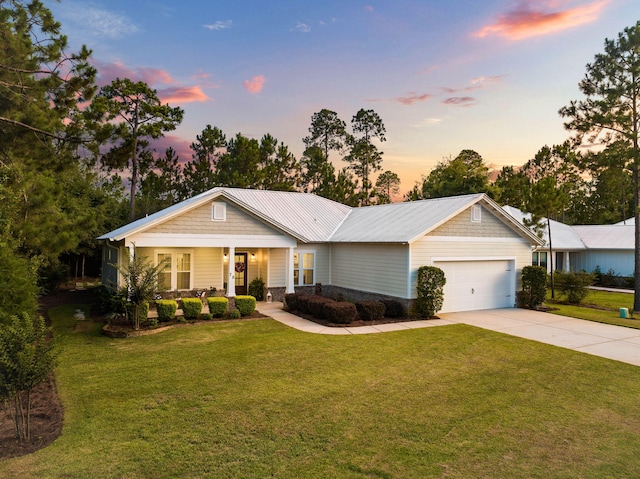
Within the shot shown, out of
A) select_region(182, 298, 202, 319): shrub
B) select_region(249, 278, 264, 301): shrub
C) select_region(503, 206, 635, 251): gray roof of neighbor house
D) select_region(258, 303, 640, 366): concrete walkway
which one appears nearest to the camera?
select_region(258, 303, 640, 366): concrete walkway

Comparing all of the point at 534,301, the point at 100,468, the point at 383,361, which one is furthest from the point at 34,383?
the point at 534,301

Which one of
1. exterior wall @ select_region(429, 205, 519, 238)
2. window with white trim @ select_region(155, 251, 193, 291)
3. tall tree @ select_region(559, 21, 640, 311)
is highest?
tall tree @ select_region(559, 21, 640, 311)

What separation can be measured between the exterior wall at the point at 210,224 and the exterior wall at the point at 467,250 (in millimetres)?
6241

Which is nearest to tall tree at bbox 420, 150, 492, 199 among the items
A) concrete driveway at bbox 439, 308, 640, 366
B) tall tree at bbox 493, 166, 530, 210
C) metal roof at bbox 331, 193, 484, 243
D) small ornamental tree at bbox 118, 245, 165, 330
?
tall tree at bbox 493, 166, 530, 210

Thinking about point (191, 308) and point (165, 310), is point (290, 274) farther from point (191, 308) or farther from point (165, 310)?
point (165, 310)

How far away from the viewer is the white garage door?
1634cm

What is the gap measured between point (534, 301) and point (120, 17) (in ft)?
64.2

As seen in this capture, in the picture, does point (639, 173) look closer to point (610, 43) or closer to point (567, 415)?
point (610, 43)

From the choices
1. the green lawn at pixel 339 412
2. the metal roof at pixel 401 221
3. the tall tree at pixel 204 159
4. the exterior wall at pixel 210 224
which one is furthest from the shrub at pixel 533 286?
the tall tree at pixel 204 159

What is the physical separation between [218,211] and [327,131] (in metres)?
32.7

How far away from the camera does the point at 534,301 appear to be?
17.3 metres

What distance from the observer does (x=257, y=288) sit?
61.5 ft

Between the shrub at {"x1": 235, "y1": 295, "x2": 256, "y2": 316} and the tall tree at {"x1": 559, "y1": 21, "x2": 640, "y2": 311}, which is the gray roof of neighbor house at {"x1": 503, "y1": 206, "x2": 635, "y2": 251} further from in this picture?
the shrub at {"x1": 235, "y1": 295, "x2": 256, "y2": 316}

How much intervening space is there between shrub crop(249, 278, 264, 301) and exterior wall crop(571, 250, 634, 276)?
24817 millimetres
